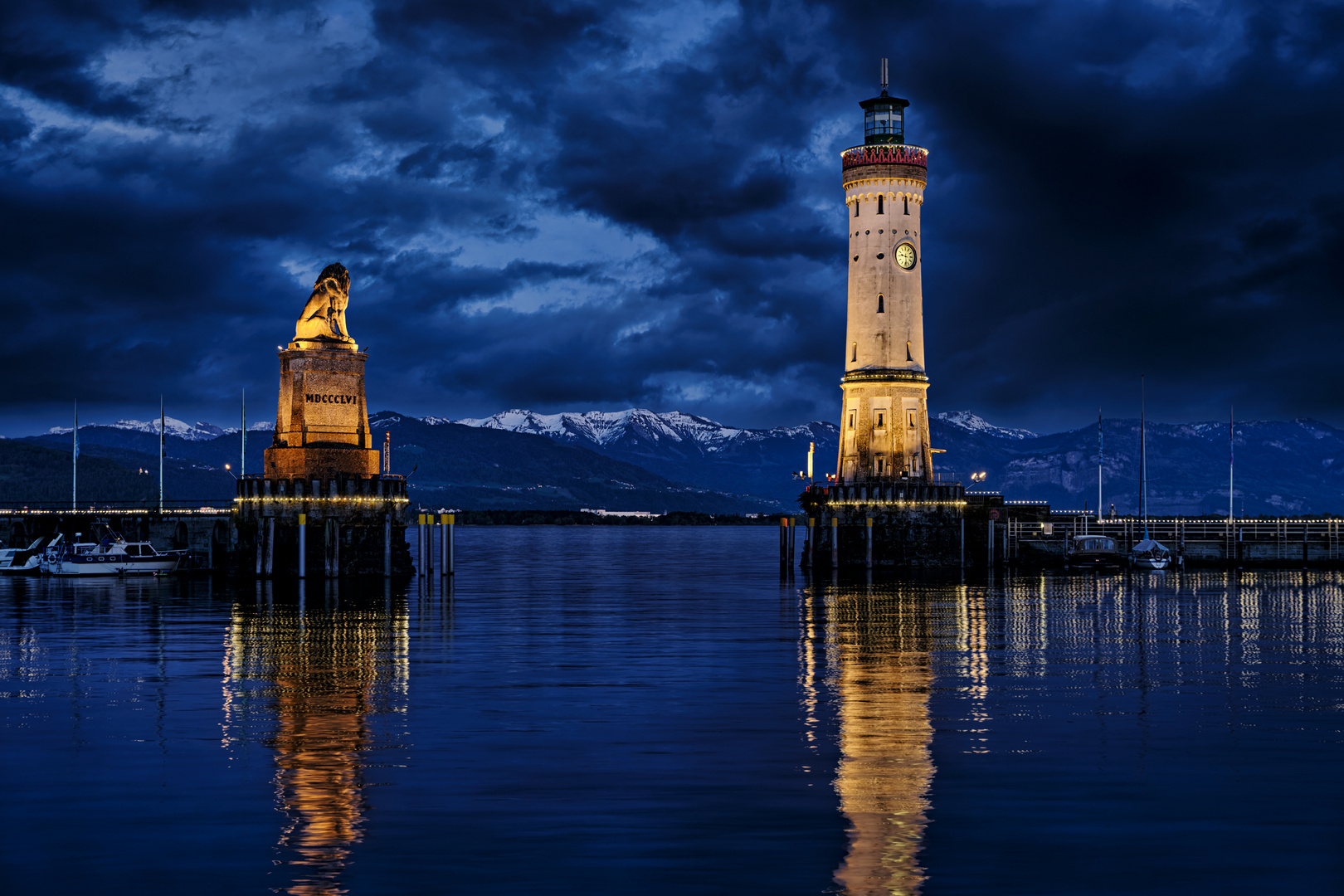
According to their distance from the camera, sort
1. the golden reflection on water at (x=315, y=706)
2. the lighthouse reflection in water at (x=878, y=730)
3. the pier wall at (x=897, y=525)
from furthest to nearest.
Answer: the pier wall at (x=897, y=525), the golden reflection on water at (x=315, y=706), the lighthouse reflection in water at (x=878, y=730)

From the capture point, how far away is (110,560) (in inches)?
3536

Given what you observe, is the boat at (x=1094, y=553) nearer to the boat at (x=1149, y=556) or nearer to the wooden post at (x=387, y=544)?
the boat at (x=1149, y=556)

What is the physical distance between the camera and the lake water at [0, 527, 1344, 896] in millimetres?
17234

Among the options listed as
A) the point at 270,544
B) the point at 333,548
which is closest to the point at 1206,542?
the point at 333,548

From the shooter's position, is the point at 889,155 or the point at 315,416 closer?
the point at 315,416

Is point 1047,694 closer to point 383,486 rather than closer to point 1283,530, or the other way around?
point 383,486

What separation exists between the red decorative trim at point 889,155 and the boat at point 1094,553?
92.0ft

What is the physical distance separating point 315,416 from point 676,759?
6029cm

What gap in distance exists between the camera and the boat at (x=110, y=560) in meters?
88.8

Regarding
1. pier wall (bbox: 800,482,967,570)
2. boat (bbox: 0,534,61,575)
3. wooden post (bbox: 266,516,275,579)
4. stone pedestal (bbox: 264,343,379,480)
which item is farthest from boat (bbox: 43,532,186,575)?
pier wall (bbox: 800,482,967,570)

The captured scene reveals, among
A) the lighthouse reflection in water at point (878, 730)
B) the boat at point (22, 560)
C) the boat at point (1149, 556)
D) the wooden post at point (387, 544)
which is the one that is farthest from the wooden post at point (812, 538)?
the boat at point (22, 560)

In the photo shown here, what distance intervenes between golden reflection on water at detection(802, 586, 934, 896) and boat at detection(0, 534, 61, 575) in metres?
63.8

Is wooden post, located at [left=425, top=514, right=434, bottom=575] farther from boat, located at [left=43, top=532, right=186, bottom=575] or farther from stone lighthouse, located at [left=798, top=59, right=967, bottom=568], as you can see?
stone lighthouse, located at [left=798, top=59, right=967, bottom=568]

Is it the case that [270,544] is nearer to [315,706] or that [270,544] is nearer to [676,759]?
[315,706]
